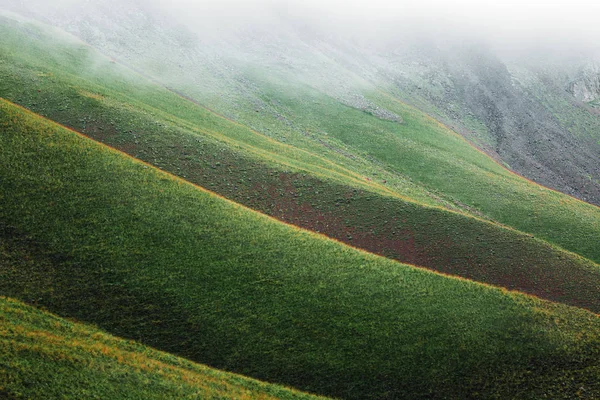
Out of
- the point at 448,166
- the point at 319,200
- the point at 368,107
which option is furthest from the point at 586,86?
the point at 319,200

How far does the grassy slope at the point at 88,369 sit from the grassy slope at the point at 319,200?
2320 cm

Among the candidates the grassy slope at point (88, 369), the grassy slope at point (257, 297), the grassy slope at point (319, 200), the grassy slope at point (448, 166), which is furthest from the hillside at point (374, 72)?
the grassy slope at point (88, 369)

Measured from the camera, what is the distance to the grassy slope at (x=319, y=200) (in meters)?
50.1

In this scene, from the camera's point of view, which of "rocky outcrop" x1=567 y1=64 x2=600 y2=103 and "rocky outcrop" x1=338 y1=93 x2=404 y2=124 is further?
"rocky outcrop" x1=567 y1=64 x2=600 y2=103

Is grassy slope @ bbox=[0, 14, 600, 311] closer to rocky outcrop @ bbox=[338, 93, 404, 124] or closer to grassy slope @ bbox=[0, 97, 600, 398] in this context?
grassy slope @ bbox=[0, 97, 600, 398]

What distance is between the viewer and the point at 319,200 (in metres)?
55.8

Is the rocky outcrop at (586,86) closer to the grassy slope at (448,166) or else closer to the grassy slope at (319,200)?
the grassy slope at (448,166)

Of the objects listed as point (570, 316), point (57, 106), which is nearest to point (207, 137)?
point (57, 106)

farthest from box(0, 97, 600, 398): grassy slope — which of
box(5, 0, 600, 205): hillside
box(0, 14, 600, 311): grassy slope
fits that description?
box(5, 0, 600, 205): hillside

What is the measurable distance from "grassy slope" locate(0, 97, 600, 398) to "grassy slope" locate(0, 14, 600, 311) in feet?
19.4

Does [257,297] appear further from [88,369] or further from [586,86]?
[586,86]

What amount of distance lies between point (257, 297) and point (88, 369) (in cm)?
1432

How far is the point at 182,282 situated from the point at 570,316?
3637 centimetres

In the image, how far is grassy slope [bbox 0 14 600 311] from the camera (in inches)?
1971
